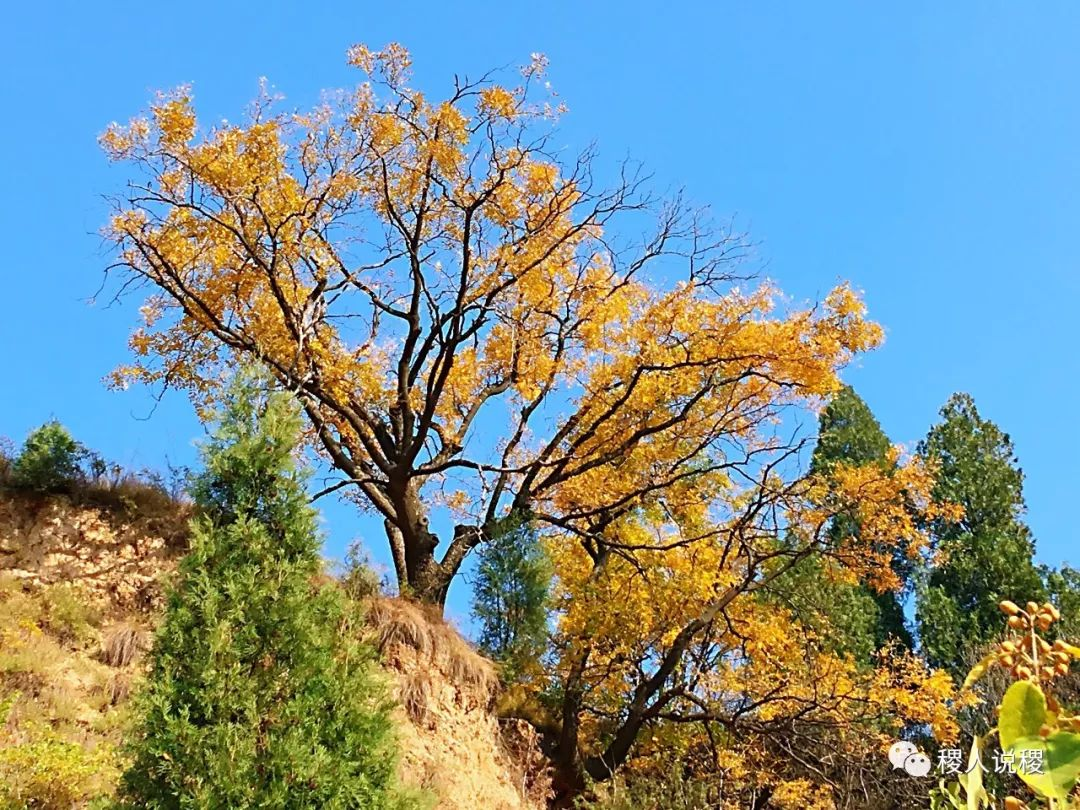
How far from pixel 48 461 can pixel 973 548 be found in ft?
64.6

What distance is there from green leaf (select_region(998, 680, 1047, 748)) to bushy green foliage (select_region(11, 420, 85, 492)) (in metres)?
9.99

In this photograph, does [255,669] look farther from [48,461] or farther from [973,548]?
[973,548]

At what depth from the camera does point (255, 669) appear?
15.4 ft

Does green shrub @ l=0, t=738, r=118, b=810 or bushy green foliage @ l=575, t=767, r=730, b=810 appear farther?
bushy green foliage @ l=575, t=767, r=730, b=810

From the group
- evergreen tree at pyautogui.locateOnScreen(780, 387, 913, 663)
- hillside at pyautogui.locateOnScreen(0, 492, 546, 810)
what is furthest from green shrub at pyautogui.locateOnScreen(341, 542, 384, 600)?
evergreen tree at pyautogui.locateOnScreen(780, 387, 913, 663)

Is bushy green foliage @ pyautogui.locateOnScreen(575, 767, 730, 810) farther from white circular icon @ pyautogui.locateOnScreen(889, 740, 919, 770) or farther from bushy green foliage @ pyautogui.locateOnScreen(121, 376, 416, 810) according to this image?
white circular icon @ pyautogui.locateOnScreen(889, 740, 919, 770)

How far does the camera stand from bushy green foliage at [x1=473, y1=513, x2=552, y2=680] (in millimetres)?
11109

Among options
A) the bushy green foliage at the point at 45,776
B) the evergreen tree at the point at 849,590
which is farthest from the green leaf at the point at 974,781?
the evergreen tree at the point at 849,590

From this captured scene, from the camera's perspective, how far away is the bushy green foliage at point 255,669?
169 inches

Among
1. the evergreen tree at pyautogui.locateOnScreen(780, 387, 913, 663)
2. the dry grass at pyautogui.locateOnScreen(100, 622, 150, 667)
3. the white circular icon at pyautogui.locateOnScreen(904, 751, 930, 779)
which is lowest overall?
the white circular icon at pyautogui.locateOnScreen(904, 751, 930, 779)

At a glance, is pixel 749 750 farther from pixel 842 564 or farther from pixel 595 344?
pixel 595 344

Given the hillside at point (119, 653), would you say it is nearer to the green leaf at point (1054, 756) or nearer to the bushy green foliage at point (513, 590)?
the bushy green foliage at point (513, 590)

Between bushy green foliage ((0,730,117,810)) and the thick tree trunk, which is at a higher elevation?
the thick tree trunk

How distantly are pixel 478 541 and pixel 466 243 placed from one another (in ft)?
11.6
